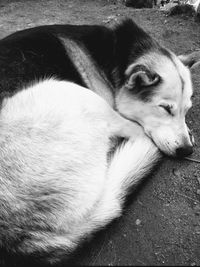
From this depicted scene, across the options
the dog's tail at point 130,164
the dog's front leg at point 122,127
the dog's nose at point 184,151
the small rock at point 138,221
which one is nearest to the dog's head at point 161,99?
the dog's nose at point 184,151

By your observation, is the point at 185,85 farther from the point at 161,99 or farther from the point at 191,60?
the point at 191,60

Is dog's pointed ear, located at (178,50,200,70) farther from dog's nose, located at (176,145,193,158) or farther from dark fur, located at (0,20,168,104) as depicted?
dog's nose, located at (176,145,193,158)

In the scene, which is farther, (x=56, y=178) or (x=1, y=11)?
(x=1, y=11)

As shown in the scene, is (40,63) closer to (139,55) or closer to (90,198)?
(139,55)

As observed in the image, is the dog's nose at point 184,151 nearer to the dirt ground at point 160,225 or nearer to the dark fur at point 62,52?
the dirt ground at point 160,225

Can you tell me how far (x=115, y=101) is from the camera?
12.4ft

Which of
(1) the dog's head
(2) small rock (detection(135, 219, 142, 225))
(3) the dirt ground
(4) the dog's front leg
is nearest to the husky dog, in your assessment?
(1) the dog's head

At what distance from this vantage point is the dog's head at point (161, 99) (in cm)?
338

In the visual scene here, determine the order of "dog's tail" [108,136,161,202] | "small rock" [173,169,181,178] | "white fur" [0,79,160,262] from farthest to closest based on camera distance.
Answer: "small rock" [173,169,181,178] → "dog's tail" [108,136,161,202] → "white fur" [0,79,160,262]

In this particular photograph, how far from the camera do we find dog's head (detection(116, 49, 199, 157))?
11.1 feet

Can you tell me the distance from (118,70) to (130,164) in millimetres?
1314

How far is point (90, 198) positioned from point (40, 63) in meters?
1.62

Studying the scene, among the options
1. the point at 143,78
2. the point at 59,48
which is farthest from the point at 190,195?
the point at 59,48

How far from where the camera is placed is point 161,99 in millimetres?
3492
